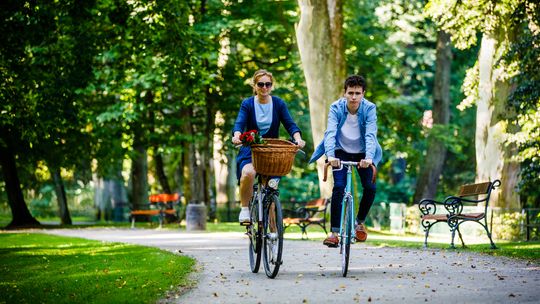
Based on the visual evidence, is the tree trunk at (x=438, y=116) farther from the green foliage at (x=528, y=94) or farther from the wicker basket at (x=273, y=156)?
the wicker basket at (x=273, y=156)

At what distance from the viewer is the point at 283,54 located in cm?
3072

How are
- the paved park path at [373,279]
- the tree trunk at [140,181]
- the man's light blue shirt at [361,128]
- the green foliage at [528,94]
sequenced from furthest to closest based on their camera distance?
the tree trunk at [140,181] → the green foliage at [528,94] → the man's light blue shirt at [361,128] → the paved park path at [373,279]

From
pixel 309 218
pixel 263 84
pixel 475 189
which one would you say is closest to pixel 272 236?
pixel 263 84

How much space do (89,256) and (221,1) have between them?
57.3 ft

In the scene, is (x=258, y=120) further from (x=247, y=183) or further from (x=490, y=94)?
(x=490, y=94)

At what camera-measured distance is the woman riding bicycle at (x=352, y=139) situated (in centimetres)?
955

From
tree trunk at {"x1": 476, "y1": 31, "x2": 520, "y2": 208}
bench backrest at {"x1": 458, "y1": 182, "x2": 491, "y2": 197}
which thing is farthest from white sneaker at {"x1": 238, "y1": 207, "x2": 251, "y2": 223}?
tree trunk at {"x1": 476, "y1": 31, "x2": 520, "y2": 208}

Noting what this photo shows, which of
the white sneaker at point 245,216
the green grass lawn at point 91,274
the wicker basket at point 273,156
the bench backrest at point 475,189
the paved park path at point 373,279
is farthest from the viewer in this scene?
the bench backrest at point 475,189

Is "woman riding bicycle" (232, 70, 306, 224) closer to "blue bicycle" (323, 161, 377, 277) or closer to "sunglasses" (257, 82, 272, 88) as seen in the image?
"sunglasses" (257, 82, 272, 88)

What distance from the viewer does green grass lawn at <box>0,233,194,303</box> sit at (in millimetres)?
8445

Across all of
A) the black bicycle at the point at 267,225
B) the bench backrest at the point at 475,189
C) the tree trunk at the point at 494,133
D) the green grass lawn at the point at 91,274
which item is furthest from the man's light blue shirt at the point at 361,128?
the tree trunk at the point at 494,133

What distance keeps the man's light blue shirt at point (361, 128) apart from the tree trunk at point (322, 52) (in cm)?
1245

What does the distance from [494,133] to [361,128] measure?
13.5 meters

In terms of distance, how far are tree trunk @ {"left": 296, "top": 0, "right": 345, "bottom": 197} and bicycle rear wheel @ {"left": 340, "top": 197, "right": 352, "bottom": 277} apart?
12.8 m
